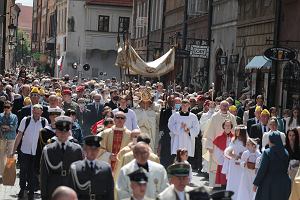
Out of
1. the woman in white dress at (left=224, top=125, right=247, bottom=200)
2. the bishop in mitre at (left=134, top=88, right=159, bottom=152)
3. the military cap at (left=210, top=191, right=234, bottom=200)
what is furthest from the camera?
the bishop in mitre at (left=134, top=88, right=159, bottom=152)

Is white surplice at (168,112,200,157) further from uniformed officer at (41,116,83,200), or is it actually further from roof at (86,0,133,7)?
roof at (86,0,133,7)

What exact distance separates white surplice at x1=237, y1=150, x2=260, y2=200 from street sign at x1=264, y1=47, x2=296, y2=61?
9.51 metres

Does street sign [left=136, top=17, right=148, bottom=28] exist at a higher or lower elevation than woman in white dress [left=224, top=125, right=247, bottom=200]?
higher

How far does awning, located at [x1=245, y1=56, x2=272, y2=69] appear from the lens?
28.9 metres

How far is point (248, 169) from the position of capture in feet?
48.4

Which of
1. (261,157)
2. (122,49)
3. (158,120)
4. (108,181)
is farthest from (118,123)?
(122,49)

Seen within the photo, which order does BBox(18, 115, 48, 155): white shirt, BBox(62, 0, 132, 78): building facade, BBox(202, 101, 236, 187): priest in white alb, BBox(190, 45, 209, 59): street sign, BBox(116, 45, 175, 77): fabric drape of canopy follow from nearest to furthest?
BBox(18, 115, 48, 155): white shirt
BBox(202, 101, 236, 187): priest in white alb
BBox(116, 45, 175, 77): fabric drape of canopy
BBox(190, 45, 209, 59): street sign
BBox(62, 0, 132, 78): building facade

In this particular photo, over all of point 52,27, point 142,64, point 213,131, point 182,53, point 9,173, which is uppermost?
point 52,27

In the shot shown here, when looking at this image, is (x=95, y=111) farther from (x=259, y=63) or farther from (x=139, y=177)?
(x=139, y=177)

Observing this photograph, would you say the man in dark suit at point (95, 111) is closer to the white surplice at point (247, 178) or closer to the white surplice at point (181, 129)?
the white surplice at point (181, 129)

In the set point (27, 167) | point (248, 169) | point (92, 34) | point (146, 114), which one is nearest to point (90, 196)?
point (248, 169)

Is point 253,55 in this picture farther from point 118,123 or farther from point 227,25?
point 118,123

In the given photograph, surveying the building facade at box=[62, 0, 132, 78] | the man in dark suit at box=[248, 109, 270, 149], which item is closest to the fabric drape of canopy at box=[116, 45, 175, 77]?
the man in dark suit at box=[248, 109, 270, 149]

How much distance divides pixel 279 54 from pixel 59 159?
13.9 metres
